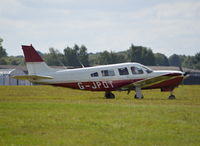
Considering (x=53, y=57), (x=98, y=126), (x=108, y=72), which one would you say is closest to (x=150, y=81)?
(x=108, y=72)

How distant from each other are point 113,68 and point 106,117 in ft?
45.2

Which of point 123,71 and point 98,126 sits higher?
point 123,71

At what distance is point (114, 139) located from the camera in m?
12.8

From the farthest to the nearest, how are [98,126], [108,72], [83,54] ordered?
[83,54] → [108,72] → [98,126]

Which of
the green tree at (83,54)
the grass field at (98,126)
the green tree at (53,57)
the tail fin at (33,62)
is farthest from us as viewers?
the green tree at (53,57)

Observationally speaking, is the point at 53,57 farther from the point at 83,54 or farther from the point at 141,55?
the point at 141,55

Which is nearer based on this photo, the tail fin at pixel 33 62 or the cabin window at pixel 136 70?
the cabin window at pixel 136 70

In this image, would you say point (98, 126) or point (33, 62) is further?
point (33, 62)

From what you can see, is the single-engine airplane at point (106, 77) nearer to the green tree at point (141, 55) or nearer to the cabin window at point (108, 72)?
the cabin window at point (108, 72)

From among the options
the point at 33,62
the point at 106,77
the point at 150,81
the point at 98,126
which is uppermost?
the point at 33,62

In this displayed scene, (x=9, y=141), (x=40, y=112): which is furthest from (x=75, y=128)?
(x=40, y=112)

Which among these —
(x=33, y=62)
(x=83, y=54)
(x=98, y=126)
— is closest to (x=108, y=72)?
(x=33, y=62)

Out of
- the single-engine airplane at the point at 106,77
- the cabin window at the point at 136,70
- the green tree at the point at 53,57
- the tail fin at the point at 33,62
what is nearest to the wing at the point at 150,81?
the single-engine airplane at the point at 106,77

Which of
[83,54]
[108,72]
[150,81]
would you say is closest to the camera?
[150,81]
